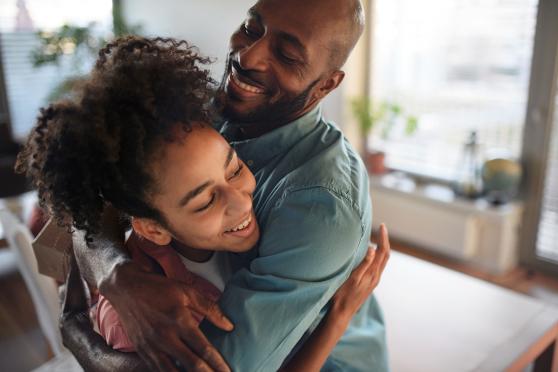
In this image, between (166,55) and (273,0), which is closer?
(166,55)

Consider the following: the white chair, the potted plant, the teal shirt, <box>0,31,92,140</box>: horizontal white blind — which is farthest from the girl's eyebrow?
<box>0,31,92,140</box>: horizontal white blind

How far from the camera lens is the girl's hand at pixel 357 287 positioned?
909mm

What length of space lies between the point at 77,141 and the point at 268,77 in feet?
1.13

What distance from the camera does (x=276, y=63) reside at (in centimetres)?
89

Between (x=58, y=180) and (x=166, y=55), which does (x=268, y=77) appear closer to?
(x=166, y=55)

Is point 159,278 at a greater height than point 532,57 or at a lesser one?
greater

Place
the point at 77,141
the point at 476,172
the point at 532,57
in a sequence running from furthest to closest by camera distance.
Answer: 1. the point at 476,172
2. the point at 532,57
3. the point at 77,141

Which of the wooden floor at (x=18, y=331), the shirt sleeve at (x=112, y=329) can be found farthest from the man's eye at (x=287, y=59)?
the wooden floor at (x=18, y=331)

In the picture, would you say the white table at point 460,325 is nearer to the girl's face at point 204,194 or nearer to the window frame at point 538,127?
the girl's face at point 204,194

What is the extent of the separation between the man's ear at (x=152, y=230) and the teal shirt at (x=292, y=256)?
0.42 ft

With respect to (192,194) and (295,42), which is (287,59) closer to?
(295,42)

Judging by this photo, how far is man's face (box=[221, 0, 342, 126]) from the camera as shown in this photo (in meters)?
0.87

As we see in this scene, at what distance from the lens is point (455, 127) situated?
139 inches

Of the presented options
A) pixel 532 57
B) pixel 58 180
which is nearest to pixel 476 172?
pixel 532 57
